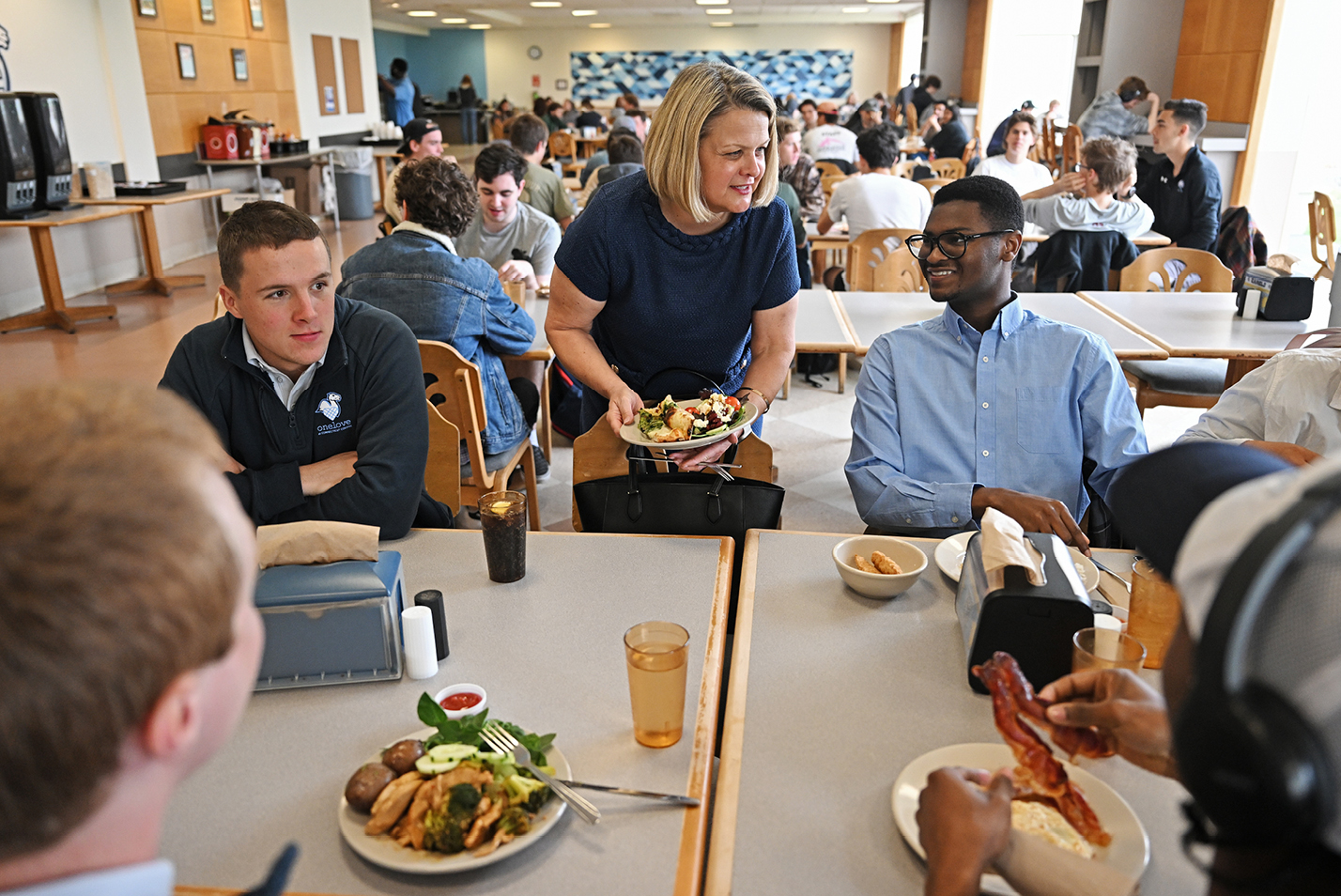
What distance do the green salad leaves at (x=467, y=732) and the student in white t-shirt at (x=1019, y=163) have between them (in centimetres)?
525

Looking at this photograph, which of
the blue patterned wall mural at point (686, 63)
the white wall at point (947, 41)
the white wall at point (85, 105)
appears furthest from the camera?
the blue patterned wall mural at point (686, 63)

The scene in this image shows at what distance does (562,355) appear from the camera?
6.60 ft

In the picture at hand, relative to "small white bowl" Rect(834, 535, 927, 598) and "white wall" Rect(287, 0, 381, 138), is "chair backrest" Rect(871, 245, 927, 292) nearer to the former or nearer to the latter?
"small white bowl" Rect(834, 535, 927, 598)

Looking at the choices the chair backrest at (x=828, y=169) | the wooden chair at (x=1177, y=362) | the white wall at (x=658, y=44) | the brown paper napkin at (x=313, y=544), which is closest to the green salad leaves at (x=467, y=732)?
the brown paper napkin at (x=313, y=544)

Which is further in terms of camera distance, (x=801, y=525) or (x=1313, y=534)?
(x=801, y=525)

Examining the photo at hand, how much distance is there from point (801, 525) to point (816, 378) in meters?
1.83

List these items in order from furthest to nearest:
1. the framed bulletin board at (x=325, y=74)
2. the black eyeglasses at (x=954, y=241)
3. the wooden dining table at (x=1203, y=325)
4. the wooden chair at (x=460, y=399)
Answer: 1. the framed bulletin board at (x=325, y=74)
2. the wooden dining table at (x=1203, y=325)
3. the wooden chair at (x=460, y=399)
4. the black eyeglasses at (x=954, y=241)

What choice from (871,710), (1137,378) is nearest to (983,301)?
(871,710)

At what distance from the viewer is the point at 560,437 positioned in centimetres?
419

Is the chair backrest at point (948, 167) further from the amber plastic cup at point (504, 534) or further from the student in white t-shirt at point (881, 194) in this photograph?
the amber plastic cup at point (504, 534)

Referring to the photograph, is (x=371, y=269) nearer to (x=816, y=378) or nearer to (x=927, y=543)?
(x=927, y=543)

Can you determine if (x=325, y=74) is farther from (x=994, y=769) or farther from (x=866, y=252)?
(x=994, y=769)

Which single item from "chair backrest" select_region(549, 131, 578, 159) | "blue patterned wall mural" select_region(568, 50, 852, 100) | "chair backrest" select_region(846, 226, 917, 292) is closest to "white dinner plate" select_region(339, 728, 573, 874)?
"chair backrest" select_region(846, 226, 917, 292)

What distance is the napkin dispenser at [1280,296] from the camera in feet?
10.1
